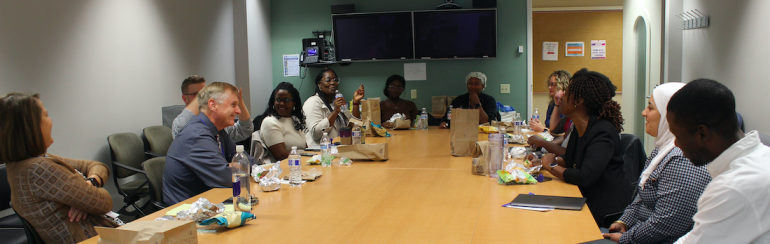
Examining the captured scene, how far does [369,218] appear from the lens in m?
1.81

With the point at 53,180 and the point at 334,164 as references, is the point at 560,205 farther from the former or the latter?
the point at 53,180

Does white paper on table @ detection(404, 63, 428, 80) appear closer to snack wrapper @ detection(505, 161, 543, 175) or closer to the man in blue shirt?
snack wrapper @ detection(505, 161, 543, 175)

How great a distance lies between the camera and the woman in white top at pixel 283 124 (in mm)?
3709

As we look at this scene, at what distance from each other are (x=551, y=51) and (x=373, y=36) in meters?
3.20

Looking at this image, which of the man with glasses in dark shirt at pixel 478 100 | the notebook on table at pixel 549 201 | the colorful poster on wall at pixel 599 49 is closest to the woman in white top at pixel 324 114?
the man with glasses in dark shirt at pixel 478 100

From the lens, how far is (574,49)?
7.84 m

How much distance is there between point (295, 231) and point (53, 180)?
1130 mm

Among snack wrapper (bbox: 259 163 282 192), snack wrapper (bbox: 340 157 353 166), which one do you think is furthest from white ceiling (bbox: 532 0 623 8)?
snack wrapper (bbox: 259 163 282 192)

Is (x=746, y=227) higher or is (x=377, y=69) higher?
(x=377, y=69)

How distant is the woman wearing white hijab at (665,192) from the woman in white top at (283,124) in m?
2.47

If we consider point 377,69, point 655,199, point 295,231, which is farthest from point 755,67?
point 377,69

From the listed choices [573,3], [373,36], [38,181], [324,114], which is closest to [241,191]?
[38,181]

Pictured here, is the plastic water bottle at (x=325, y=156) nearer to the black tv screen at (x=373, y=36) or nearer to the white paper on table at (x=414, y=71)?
the black tv screen at (x=373, y=36)

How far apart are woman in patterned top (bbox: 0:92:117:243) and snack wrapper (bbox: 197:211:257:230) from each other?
0.79 meters
